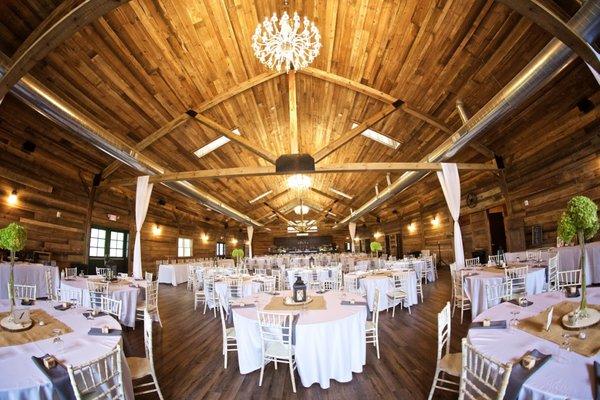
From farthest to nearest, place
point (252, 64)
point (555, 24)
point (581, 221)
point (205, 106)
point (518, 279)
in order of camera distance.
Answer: point (205, 106) → point (252, 64) → point (518, 279) → point (555, 24) → point (581, 221)

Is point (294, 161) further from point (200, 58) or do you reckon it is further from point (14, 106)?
point (14, 106)

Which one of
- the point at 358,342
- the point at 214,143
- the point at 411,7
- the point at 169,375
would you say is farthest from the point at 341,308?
the point at 214,143

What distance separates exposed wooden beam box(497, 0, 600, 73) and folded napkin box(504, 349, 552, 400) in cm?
334

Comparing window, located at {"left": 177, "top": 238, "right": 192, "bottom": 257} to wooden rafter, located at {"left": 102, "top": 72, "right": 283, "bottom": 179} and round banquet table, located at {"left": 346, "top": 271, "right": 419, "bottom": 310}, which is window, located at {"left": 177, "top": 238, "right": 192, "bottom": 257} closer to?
wooden rafter, located at {"left": 102, "top": 72, "right": 283, "bottom": 179}

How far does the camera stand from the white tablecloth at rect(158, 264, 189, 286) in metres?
12.9

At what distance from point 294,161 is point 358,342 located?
15.6 ft

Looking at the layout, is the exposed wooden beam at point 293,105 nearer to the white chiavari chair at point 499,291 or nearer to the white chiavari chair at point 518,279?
the white chiavari chair at point 499,291

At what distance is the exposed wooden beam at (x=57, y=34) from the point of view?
3.13 m

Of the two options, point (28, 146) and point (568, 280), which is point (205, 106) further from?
point (568, 280)

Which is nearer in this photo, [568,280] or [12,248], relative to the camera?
[12,248]

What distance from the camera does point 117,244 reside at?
11617 millimetres

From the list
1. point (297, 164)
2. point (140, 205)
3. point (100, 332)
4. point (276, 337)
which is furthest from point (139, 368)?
point (140, 205)

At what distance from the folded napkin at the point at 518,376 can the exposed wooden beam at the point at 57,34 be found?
4.64m

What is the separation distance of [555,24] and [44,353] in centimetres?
587
